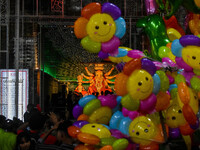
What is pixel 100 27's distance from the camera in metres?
4.21

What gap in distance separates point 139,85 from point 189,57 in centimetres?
91

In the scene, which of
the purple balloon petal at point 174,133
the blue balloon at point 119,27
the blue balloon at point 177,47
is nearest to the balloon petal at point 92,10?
the blue balloon at point 119,27

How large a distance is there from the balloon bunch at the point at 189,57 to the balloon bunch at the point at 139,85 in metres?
0.55

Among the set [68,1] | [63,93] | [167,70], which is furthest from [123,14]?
[63,93]

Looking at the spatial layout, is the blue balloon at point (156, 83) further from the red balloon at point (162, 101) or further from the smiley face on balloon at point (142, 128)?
the smiley face on balloon at point (142, 128)

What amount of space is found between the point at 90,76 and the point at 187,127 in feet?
29.2

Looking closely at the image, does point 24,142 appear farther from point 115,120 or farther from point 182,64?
point 182,64

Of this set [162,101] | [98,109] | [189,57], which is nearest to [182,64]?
[189,57]

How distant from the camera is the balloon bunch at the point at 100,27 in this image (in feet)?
13.9

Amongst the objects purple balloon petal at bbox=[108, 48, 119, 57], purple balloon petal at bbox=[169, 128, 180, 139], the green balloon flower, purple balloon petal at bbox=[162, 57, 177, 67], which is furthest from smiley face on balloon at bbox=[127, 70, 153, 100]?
the green balloon flower

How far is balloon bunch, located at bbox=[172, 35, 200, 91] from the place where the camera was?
408 cm

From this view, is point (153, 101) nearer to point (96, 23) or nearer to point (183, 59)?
point (183, 59)

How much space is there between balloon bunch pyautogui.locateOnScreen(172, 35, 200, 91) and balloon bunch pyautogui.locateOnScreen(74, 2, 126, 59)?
80cm

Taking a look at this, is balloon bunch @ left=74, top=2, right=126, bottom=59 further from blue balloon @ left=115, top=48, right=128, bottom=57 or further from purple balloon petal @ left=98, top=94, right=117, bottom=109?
purple balloon petal @ left=98, top=94, right=117, bottom=109
